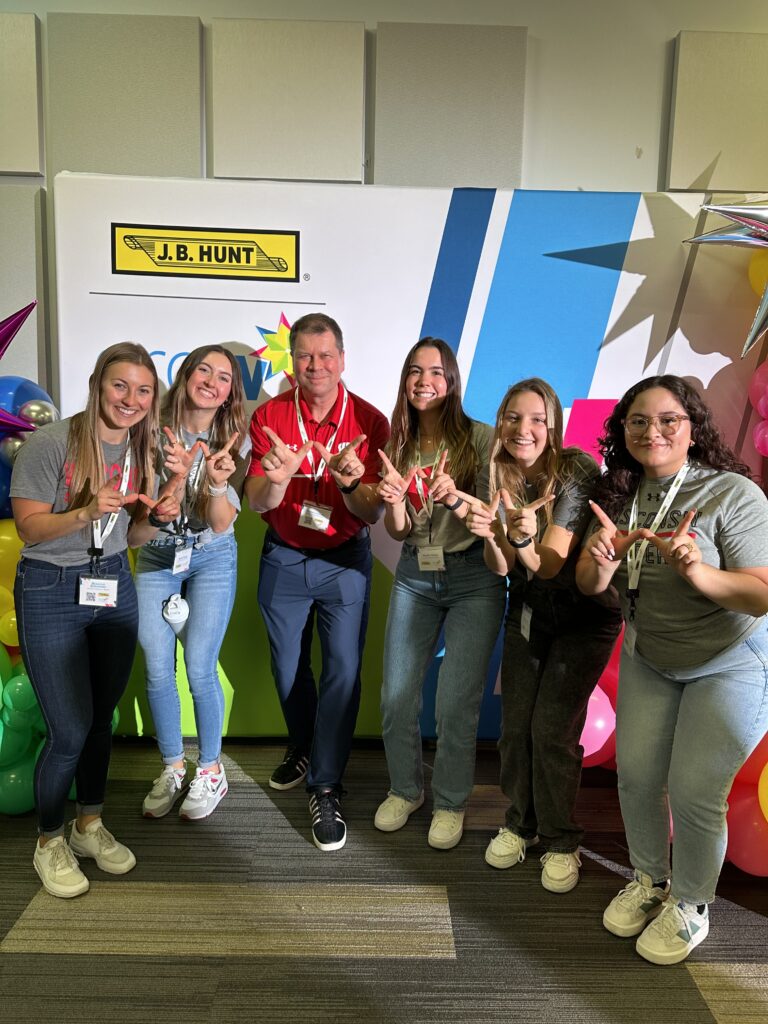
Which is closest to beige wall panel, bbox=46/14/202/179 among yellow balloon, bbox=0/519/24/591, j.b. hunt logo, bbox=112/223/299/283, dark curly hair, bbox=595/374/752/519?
j.b. hunt logo, bbox=112/223/299/283

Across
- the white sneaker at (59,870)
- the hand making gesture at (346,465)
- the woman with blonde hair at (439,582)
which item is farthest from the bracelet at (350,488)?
the white sneaker at (59,870)

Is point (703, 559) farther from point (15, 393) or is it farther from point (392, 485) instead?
point (15, 393)

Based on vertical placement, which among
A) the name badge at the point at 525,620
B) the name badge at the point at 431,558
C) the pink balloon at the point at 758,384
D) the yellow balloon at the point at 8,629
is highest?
the pink balloon at the point at 758,384

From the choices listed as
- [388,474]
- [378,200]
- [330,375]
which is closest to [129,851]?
[388,474]

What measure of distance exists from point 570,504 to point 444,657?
694 mm

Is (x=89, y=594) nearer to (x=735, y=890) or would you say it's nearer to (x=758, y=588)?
(x=758, y=588)

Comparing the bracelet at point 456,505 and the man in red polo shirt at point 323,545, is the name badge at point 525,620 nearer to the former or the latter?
the bracelet at point 456,505

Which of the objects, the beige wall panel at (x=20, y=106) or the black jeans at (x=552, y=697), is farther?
the beige wall panel at (x=20, y=106)

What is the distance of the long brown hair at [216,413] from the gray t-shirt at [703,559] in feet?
4.53

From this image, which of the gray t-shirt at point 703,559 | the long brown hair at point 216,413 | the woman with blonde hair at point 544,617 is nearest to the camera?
the gray t-shirt at point 703,559

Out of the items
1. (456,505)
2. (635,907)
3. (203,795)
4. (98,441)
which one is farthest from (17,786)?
(635,907)

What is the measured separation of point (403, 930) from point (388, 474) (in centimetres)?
135

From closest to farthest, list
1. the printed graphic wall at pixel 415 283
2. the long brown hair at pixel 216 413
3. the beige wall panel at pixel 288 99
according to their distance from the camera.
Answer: the long brown hair at pixel 216 413, the printed graphic wall at pixel 415 283, the beige wall panel at pixel 288 99

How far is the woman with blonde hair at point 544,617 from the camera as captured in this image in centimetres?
225
